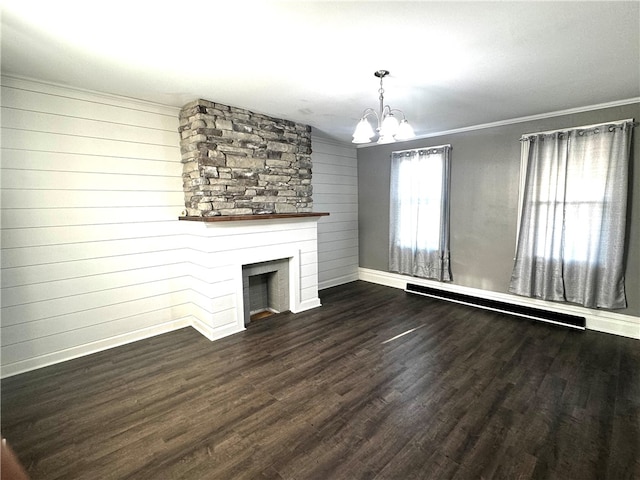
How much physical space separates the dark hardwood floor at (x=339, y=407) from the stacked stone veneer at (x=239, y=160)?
1623 mm

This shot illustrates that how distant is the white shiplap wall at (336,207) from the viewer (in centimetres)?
517

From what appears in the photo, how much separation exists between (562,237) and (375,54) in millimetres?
3259

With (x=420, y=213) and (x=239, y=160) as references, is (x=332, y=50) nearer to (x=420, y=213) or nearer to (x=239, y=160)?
(x=239, y=160)

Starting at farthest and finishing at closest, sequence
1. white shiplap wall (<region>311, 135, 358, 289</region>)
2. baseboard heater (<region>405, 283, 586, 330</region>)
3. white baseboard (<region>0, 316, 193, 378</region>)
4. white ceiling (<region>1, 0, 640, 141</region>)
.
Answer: white shiplap wall (<region>311, 135, 358, 289</region>) < baseboard heater (<region>405, 283, 586, 330</region>) < white baseboard (<region>0, 316, 193, 378</region>) < white ceiling (<region>1, 0, 640, 141</region>)

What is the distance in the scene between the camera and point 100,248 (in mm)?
3072

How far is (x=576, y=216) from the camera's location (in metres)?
3.53

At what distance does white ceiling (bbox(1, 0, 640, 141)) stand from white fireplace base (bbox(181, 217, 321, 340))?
4.78 ft

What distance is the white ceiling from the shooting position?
1.71 meters

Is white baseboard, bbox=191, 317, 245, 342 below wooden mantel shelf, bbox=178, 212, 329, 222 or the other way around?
below

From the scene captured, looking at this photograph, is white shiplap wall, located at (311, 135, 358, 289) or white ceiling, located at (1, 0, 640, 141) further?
white shiplap wall, located at (311, 135, 358, 289)

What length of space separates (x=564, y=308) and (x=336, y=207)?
3.64 m

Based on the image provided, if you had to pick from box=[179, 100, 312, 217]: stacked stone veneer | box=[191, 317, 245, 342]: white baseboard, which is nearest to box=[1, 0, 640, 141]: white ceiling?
box=[179, 100, 312, 217]: stacked stone veneer

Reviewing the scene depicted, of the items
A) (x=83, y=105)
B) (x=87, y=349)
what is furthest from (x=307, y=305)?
(x=83, y=105)

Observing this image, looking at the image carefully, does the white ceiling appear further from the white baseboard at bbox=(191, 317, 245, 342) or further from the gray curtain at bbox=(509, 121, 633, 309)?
the white baseboard at bbox=(191, 317, 245, 342)
